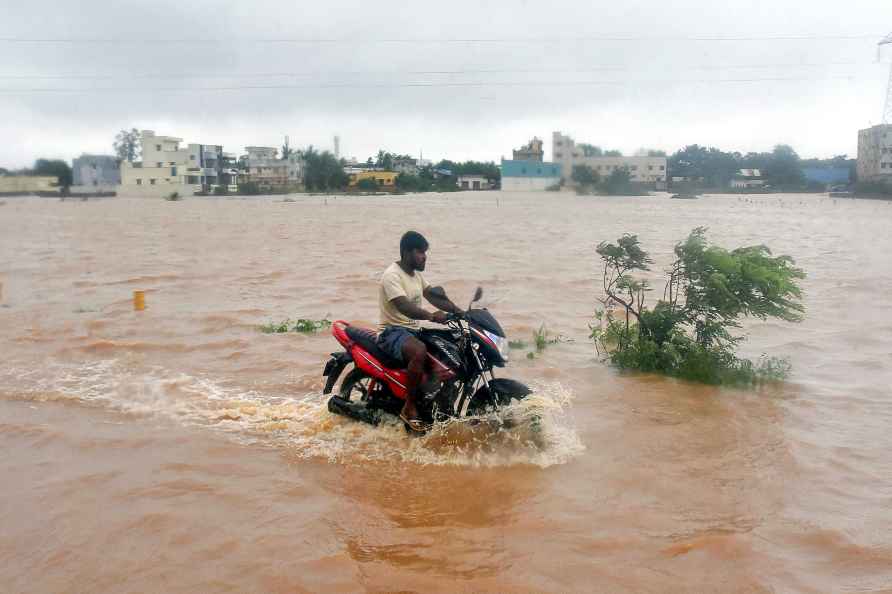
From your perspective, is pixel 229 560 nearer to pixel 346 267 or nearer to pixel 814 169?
pixel 346 267

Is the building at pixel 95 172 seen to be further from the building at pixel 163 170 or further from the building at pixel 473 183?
the building at pixel 473 183

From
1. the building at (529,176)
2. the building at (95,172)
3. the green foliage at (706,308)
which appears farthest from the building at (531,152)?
the green foliage at (706,308)

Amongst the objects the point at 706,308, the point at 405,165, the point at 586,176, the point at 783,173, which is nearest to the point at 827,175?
the point at 783,173

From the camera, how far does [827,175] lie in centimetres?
6956

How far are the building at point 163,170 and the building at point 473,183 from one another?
30454mm

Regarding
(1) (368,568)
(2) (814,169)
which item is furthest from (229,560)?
(2) (814,169)

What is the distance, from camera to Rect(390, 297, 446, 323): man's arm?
6105mm

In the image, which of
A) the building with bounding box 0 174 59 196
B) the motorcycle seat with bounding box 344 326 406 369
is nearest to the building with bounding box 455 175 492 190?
the building with bounding box 0 174 59 196

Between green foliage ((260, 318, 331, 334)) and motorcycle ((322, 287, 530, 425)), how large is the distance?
A: 16.2ft

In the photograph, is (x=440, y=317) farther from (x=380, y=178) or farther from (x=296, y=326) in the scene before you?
(x=380, y=178)

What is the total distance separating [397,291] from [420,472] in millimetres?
1488

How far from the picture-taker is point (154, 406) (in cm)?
786

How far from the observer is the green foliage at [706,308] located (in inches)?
328

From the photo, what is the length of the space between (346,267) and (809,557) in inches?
689
